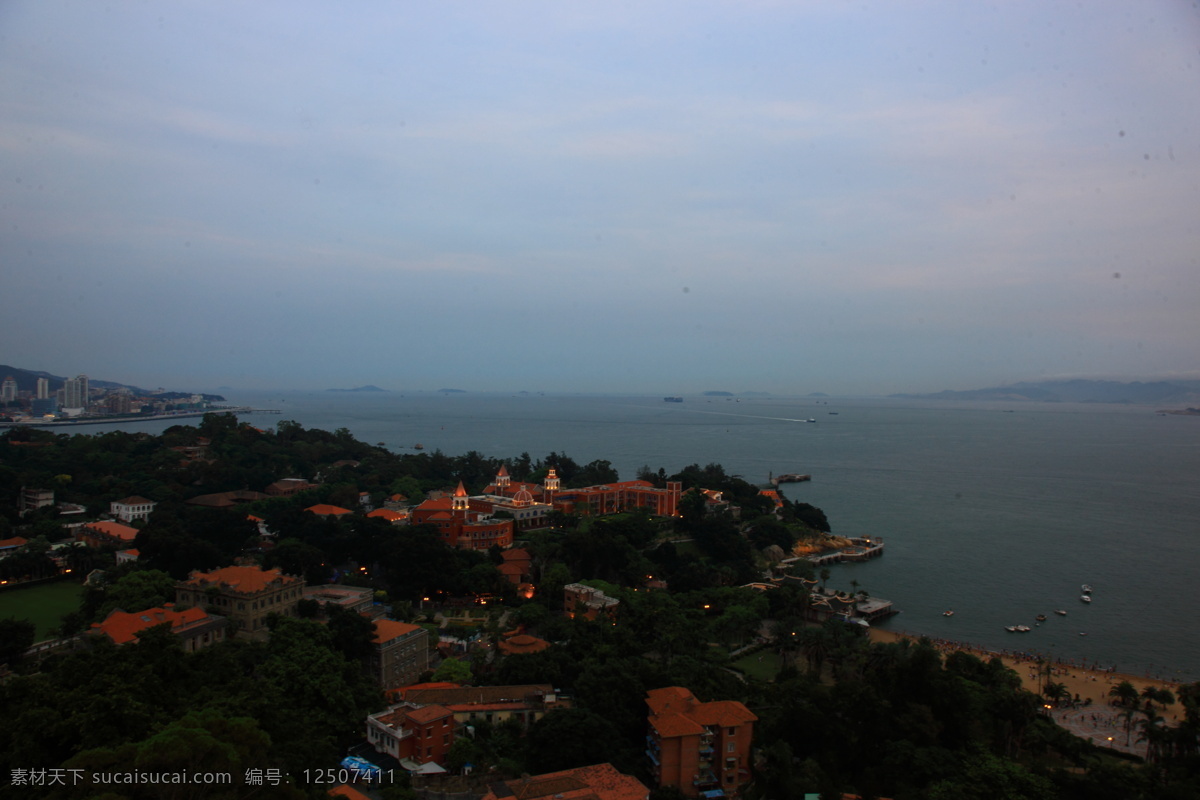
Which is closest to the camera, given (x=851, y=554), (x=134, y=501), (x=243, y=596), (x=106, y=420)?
(x=243, y=596)

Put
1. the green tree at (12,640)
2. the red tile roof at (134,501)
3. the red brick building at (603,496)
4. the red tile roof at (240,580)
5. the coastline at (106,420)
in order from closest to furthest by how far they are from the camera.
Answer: the green tree at (12,640) < the red tile roof at (240,580) < the red tile roof at (134,501) < the red brick building at (603,496) < the coastline at (106,420)

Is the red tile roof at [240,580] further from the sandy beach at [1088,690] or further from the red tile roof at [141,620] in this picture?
the sandy beach at [1088,690]

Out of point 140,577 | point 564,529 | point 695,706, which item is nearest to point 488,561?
point 564,529

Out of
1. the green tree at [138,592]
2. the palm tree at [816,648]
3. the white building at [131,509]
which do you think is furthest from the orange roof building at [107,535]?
the palm tree at [816,648]

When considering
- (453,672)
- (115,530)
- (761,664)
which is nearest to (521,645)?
(453,672)

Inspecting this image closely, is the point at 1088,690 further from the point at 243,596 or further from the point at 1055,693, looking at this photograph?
the point at 243,596

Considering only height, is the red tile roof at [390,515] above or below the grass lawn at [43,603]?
above
